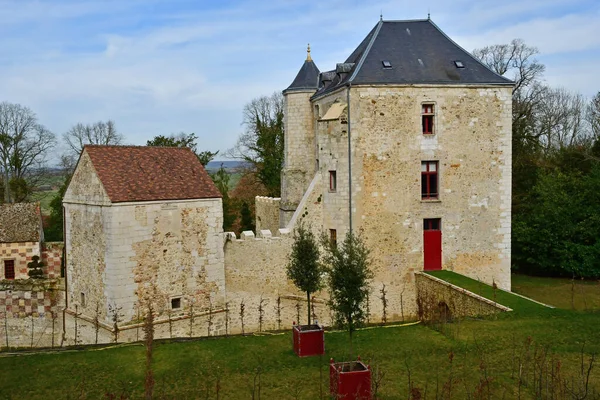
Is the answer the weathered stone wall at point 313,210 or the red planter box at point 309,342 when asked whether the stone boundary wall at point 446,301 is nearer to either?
the weathered stone wall at point 313,210

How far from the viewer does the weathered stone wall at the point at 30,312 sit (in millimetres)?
17875

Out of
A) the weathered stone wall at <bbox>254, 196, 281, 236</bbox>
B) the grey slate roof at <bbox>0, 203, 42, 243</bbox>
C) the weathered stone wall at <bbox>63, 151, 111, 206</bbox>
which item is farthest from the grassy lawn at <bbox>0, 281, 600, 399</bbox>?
the weathered stone wall at <bbox>254, 196, 281, 236</bbox>

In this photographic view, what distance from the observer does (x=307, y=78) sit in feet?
72.1

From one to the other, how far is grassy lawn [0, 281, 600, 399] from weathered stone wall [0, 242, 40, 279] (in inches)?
388

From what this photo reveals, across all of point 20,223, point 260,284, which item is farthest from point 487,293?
point 20,223

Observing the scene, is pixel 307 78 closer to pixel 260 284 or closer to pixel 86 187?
pixel 260 284

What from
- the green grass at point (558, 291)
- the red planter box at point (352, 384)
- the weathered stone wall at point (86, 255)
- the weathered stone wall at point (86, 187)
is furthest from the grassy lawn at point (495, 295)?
the weathered stone wall at point (86, 187)

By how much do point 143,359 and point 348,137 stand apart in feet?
31.4

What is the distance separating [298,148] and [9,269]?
39.7ft

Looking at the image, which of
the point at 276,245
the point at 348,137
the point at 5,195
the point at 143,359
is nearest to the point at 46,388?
the point at 143,359

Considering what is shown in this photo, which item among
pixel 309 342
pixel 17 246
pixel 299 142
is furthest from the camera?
pixel 299 142

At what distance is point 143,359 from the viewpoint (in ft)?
37.3

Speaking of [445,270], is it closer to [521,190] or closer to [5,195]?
[521,190]

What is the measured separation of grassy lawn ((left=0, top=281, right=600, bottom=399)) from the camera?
923cm
